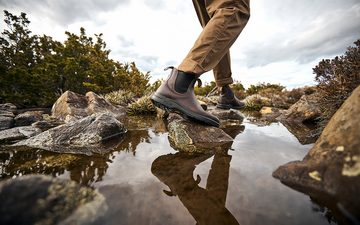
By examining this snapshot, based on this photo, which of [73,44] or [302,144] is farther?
[73,44]

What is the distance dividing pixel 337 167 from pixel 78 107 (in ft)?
18.3

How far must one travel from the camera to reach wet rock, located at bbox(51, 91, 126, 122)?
4812 mm

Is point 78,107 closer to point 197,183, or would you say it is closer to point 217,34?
point 217,34

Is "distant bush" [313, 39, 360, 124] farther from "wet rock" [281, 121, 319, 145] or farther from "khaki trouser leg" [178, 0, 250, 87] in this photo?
"khaki trouser leg" [178, 0, 250, 87]

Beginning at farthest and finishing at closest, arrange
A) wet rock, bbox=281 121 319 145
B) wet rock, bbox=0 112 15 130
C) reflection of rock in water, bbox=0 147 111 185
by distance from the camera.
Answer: wet rock, bbox=0 112 15 130
wet rock, bbox=281 121 319 145
reflection of rock in water, bbox=0 147 111 185

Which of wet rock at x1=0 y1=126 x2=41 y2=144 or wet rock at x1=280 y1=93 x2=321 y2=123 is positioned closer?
wet rock at x1=0 y1=126 x2=41 y2=144

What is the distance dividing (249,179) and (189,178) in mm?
312

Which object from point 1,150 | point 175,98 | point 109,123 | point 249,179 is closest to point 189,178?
point 249,179

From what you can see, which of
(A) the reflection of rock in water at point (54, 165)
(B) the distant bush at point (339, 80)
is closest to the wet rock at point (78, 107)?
(A) the reflection of rock in water at point (54, 165)

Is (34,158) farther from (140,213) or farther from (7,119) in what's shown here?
(7,119)

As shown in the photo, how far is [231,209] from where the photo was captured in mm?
755

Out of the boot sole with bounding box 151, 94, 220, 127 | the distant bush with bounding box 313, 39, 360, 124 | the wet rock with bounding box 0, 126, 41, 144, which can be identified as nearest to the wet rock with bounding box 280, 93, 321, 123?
the distant bush with bounding box 313, 39, 360, 124

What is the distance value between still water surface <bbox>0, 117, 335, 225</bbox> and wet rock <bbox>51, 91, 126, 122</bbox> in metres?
3.36

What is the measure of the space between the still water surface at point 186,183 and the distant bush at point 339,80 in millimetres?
869
